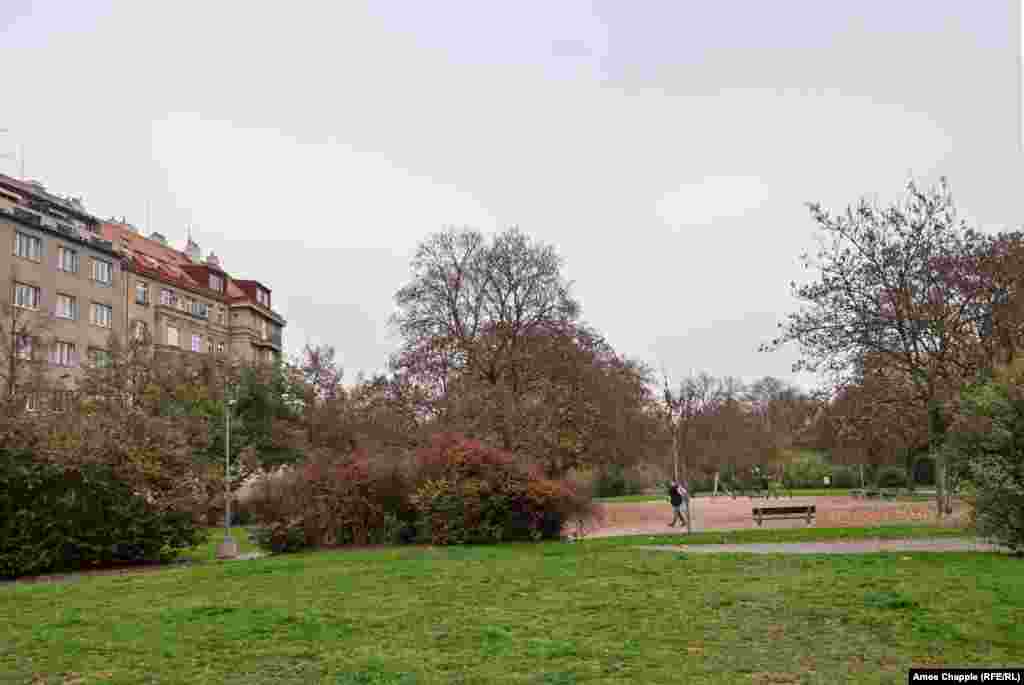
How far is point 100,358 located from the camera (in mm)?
45438

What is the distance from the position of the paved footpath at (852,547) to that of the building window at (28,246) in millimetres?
41643

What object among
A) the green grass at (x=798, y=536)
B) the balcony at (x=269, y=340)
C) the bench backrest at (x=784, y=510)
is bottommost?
the green grass at (x=798, y=536)

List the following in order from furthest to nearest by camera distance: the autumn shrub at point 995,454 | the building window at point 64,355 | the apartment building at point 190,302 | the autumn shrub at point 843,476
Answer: the autumn shrub at point 843,476
the apartment building at point 190,302
the building window at point 64,355
the autumn shrub at point 995,454

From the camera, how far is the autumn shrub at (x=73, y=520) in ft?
66.1

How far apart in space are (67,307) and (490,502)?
129 ft

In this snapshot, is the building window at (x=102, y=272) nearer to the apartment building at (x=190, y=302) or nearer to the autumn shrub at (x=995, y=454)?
the apartment building at (x=190, y=302)

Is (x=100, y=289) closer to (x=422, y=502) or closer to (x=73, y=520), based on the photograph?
(x=73, y=520)

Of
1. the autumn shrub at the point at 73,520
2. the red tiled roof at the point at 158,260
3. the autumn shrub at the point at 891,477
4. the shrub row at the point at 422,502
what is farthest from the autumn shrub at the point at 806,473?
the autumn shrub at the point at 73,520

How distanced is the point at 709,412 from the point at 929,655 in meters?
67.8

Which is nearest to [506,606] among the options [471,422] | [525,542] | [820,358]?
[525,542]

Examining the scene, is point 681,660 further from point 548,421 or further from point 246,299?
point 246,299

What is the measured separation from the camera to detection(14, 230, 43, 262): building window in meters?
47.8

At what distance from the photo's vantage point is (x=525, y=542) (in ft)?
70.1

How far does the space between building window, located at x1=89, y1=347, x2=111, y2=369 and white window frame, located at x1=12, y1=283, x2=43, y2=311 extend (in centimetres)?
386
